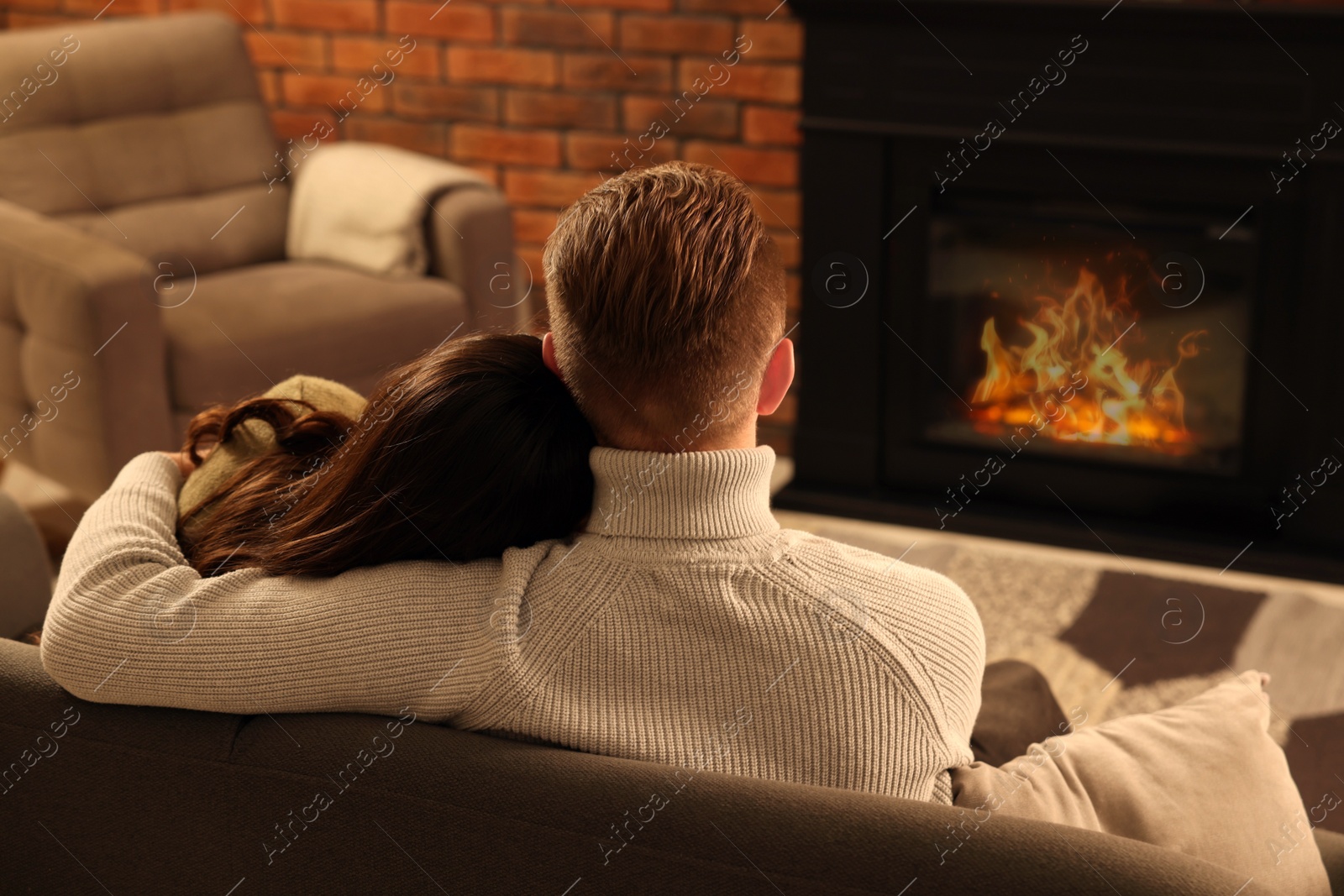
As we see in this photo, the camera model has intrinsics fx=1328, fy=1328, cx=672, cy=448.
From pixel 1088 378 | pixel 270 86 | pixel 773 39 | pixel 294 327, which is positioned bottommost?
pixel 1088 378

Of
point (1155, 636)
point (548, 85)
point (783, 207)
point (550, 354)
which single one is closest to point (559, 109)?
point (548, 85)

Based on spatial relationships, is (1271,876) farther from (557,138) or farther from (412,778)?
(557,138)

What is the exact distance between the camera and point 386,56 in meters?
3.34

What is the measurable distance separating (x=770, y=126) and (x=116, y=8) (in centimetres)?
194

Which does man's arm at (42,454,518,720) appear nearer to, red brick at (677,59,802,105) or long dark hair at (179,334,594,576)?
long dark hair at (179,334,594,576)

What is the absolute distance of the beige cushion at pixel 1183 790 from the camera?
3.09 ft

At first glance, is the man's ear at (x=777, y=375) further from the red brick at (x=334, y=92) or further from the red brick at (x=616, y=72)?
the red brick at (x=334, y=92)

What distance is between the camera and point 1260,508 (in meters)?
2.60

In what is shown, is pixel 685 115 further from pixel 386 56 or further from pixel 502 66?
pixel 386 56

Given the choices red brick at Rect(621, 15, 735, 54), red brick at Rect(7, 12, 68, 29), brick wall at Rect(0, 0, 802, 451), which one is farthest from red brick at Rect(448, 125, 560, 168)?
red brick at Rect(7, 12, 68, 29)

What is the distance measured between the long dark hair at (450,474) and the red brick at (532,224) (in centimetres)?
234

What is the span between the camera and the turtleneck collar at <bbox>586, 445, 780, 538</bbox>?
898 mm

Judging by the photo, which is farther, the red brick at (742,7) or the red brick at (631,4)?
the red brick at (631,4)

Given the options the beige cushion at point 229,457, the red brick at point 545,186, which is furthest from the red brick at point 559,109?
the beige cushion at point 229,457
